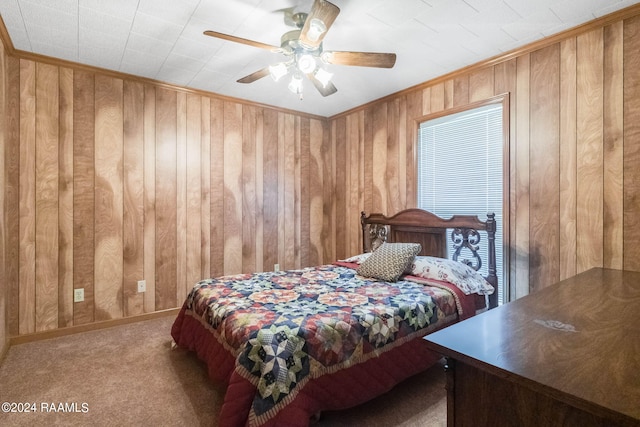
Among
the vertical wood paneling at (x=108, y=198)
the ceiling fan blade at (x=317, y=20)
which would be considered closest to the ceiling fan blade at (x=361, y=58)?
the ceiling fan blade at (x=317, y=20)

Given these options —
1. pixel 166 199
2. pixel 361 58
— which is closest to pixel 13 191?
pixel 166 199

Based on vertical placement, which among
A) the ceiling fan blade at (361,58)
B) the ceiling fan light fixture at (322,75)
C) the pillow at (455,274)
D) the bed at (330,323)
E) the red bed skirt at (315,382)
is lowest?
the red bed skirt at (315,382)

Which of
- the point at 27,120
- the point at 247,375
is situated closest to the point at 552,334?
the point at 247,375

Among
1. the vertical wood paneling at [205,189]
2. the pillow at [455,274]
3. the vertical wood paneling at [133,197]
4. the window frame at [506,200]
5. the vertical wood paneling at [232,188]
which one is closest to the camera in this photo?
the pillow at [455,274]

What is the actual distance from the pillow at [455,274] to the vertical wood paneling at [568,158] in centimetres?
57

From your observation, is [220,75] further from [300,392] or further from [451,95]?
[300,392]

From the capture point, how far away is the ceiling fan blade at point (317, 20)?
1662 millimetres

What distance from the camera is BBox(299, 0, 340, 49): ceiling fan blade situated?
5.45 ft

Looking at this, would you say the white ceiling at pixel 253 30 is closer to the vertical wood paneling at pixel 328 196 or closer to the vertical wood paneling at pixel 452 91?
the vertical wood paneling at pixel 452 91

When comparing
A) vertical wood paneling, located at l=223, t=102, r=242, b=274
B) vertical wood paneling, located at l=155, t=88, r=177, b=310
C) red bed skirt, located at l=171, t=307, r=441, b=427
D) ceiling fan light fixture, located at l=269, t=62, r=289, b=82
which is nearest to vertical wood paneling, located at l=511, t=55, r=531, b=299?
red bed skirt, located at l=171, t=307, r=441, b=427

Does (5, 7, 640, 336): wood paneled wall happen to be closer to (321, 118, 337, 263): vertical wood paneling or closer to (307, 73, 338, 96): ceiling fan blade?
(321, 118, 337, 263): vertical wood paneling

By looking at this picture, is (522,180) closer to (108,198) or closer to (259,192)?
(259,192)

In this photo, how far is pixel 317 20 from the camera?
175 centimetres

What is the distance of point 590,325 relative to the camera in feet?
3.73
